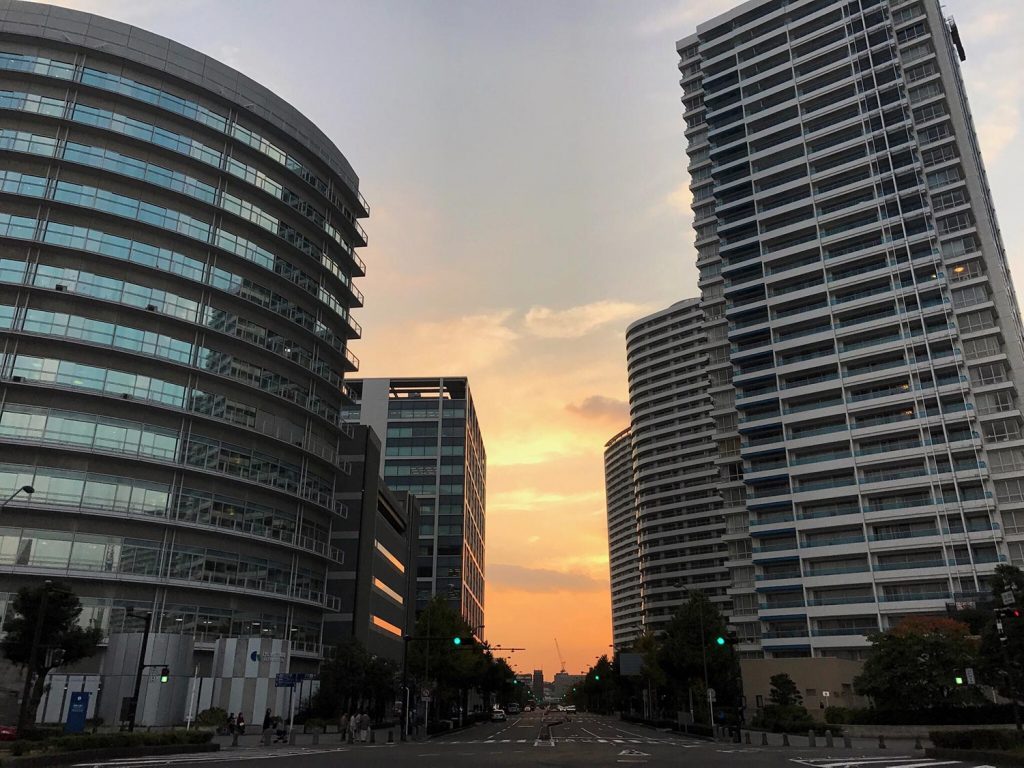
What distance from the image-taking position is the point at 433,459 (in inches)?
5581

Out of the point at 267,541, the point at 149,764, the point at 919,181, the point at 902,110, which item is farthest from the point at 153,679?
the point at 902,110

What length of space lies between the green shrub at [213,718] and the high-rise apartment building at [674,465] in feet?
344

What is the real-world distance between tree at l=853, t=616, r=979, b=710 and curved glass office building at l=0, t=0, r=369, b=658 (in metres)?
47.0

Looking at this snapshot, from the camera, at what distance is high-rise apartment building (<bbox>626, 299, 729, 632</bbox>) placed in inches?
5664

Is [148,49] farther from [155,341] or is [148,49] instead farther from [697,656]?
[697,656]

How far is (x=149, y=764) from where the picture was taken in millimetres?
27219

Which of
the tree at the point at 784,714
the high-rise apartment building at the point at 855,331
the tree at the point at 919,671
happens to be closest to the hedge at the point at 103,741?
the tree at the point at 784,714

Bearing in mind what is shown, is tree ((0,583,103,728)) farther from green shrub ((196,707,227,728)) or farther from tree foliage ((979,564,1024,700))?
tree foliage ((979,564,1024,700))

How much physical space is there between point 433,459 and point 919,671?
334 ft

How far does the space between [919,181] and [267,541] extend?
84101 millimetres

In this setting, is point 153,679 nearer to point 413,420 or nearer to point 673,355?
point 413,420

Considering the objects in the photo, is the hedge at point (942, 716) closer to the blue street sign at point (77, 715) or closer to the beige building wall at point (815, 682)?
the beige building wall at point (815, 682)

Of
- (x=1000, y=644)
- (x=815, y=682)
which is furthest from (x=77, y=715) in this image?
(x=815, y=682)

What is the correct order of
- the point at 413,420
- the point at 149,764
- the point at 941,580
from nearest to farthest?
the point at 149,764 < the point at 941,580 < the point at 413,420
